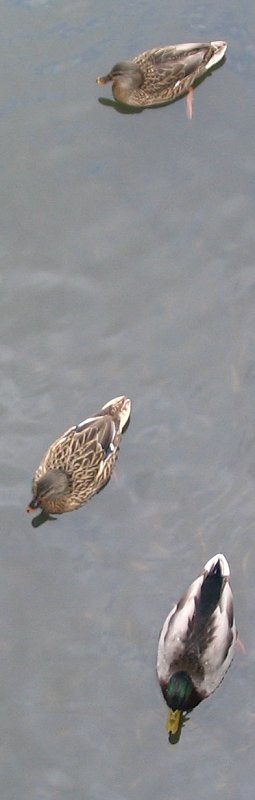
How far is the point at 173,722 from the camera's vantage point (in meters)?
8.95

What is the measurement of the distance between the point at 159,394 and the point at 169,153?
6.61ft

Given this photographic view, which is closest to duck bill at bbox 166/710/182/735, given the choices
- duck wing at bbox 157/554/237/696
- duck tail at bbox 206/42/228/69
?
duck wing at bbox 157/554/237/696

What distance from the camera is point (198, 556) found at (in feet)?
31.2

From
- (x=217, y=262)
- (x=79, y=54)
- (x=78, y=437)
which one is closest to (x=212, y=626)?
(x=78, y=437)

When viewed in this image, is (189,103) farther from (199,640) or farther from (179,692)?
(179,692)

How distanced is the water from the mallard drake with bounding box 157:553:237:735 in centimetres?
15

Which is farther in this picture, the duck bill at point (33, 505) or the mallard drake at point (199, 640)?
the duck bill at point (33, 505)

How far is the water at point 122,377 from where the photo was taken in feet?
29.5

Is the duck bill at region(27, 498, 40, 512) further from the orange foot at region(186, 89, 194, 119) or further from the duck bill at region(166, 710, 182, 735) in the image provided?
the orange foot at region(186, 89, 194, 119)

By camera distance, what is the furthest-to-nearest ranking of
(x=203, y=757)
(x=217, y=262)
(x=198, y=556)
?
(x=217, y=262), (x=198, y=556), (x=203, y=757)

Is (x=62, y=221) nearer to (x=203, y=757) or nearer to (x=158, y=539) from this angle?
(x=158, y=539)

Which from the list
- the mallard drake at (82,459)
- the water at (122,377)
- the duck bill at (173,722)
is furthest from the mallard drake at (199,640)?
the mallard drake at (82,459)

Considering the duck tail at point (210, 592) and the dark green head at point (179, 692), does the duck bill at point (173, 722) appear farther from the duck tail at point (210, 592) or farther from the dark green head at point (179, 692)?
the duck tail at point (210, 592)

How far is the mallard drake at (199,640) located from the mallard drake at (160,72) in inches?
155
